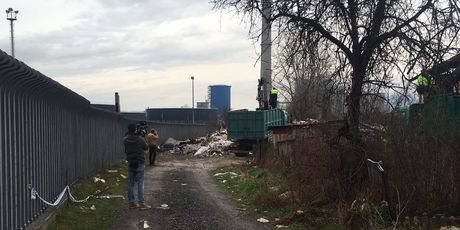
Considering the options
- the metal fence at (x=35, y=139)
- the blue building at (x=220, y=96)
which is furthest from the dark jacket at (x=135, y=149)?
the blue building at (x=220, y=96)

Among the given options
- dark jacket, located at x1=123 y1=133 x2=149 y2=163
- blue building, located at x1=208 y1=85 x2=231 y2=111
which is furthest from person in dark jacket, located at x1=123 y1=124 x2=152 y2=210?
blue building, located at x1=208 y1=85 x2=231 y2=111

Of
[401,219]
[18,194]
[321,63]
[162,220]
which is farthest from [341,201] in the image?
[18,194]

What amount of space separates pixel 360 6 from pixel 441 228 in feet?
12.0

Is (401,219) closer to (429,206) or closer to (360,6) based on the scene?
(429,206)

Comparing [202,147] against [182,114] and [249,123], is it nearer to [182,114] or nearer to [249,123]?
[249,123]

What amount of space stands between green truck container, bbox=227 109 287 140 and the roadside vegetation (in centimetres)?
1112

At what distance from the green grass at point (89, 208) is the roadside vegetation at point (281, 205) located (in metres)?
2.67

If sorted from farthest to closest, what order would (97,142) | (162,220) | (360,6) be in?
(97,142) → (162,220) → (360,6)

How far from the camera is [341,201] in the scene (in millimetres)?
8961

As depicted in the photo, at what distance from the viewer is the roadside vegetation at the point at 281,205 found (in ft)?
29.1

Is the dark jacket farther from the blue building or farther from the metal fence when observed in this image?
the blue building

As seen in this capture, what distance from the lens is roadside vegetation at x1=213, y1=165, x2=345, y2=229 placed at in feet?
29.1

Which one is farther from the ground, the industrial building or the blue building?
the blue building

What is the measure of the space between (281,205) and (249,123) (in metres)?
15.5
